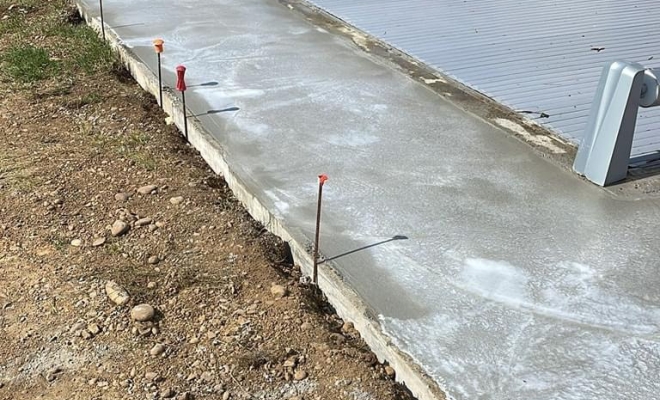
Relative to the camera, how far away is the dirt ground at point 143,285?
303cm

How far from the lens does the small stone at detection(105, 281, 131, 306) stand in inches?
136

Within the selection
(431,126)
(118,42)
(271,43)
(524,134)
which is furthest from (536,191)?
(118,42)

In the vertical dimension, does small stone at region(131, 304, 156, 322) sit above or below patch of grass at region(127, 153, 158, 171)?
above

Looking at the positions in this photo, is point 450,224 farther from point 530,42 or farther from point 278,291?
point 530,42

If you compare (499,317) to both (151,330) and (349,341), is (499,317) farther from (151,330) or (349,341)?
(151,330)

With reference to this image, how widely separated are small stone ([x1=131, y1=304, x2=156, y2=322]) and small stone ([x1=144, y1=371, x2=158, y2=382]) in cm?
37

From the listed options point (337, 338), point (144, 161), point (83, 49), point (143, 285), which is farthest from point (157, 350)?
point (83, 49)

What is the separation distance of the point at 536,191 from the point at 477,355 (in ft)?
5.24

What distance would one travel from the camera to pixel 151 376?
3.02 metres

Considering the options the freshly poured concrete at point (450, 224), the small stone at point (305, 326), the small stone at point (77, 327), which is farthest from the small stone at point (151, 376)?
the freshly poured concrete at point (450, 224)

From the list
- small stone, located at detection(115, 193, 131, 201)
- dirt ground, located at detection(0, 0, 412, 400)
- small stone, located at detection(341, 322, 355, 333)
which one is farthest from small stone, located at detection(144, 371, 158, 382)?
small stone, located at detection(115, 193, 131, 201)

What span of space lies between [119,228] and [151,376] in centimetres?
128

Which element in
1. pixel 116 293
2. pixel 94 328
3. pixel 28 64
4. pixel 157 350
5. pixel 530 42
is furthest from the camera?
pixel 530 42

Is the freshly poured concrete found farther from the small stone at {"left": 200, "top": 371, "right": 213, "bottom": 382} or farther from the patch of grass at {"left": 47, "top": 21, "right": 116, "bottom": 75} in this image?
the small stone at {"left": 200, "top": 371, "right": 213, "bottom": 382}
